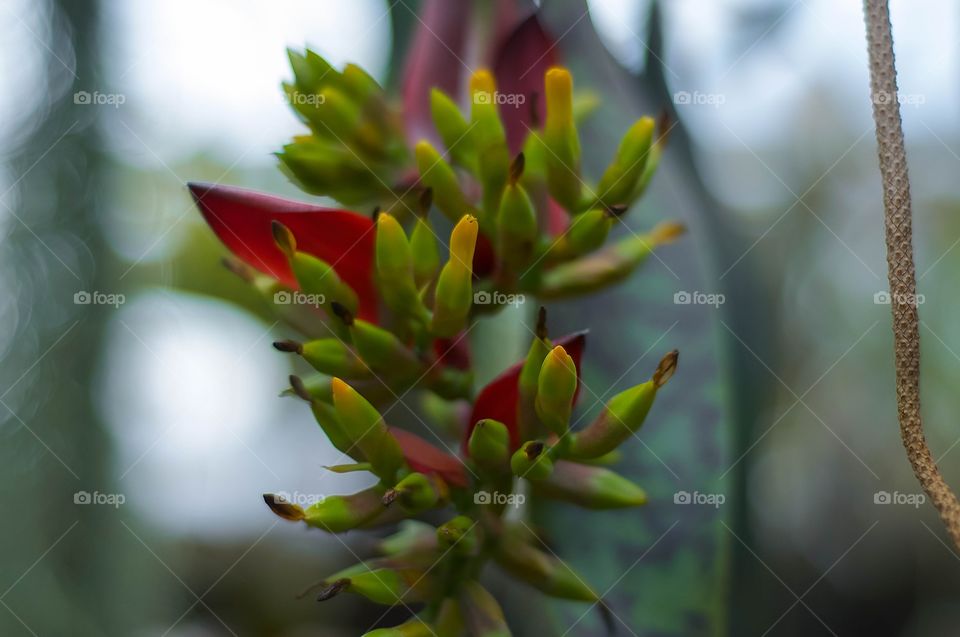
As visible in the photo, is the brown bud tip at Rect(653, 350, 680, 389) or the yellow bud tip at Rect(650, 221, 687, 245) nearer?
the brown bud tip at Rect(653, 350, 680, 389)

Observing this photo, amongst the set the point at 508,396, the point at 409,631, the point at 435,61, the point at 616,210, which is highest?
the point at 435,61

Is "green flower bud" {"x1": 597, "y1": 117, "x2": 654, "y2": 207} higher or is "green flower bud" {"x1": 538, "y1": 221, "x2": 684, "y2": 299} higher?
"green flower bud" {"x1": 597, "y1": 117, "x2": 654, "y2": 207}

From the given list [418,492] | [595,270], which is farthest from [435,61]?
[418,492]

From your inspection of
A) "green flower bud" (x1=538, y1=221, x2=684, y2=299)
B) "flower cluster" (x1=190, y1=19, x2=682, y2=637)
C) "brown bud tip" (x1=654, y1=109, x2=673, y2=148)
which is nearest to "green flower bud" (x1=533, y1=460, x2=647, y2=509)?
"flower cluster" (x1=190, y1=19, x2=682, y2=637)

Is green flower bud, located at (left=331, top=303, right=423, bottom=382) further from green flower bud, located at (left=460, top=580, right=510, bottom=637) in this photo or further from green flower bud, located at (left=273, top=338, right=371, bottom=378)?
green flower bud, located at (left=460, top=580, right=510, bottom=637)

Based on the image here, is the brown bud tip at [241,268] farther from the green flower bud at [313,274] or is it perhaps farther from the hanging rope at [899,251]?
the hanging rope at [899,251]

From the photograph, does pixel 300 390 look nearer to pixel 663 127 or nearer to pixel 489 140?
pixel 489 140

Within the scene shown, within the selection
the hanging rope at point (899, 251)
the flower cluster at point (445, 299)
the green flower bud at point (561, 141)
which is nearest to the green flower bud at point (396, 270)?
the flower cluster at point (445, 299)
